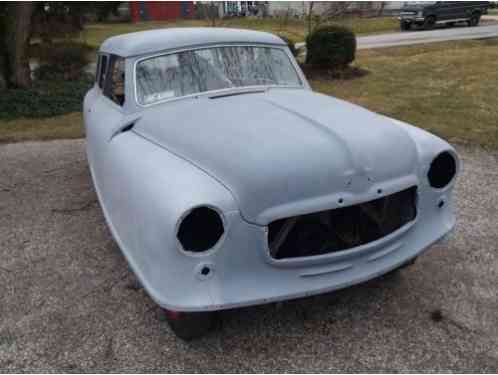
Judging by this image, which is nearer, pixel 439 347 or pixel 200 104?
pixel 439 347

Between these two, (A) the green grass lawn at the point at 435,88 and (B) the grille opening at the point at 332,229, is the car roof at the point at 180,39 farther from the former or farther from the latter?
(A) the green grass lawn at the point at 435,88

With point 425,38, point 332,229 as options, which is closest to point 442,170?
point 332,229

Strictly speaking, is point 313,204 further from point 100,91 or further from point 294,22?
point 294,22

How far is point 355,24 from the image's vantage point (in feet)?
80.4

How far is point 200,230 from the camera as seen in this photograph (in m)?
2.27

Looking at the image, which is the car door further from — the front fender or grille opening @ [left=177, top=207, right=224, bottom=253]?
grille opening @ [left=177, top=207, right=224, bottom=253]

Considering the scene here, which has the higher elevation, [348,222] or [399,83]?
[348,222]

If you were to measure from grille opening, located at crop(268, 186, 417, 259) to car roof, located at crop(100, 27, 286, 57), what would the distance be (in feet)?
6.53

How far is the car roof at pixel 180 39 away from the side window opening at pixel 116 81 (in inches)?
3.5

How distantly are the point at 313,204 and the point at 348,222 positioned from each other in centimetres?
34

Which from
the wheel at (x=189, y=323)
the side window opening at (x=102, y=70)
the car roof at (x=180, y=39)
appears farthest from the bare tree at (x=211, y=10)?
the wheel at (x=189, y=323)

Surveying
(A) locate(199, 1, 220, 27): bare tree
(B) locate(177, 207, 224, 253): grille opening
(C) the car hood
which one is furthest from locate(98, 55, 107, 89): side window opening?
(A) locate(199, 1, 220, 27): bare tree

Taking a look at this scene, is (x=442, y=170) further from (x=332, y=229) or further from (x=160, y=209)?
(x=160, y=209)

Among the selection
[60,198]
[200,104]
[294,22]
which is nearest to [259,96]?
[200,104]
